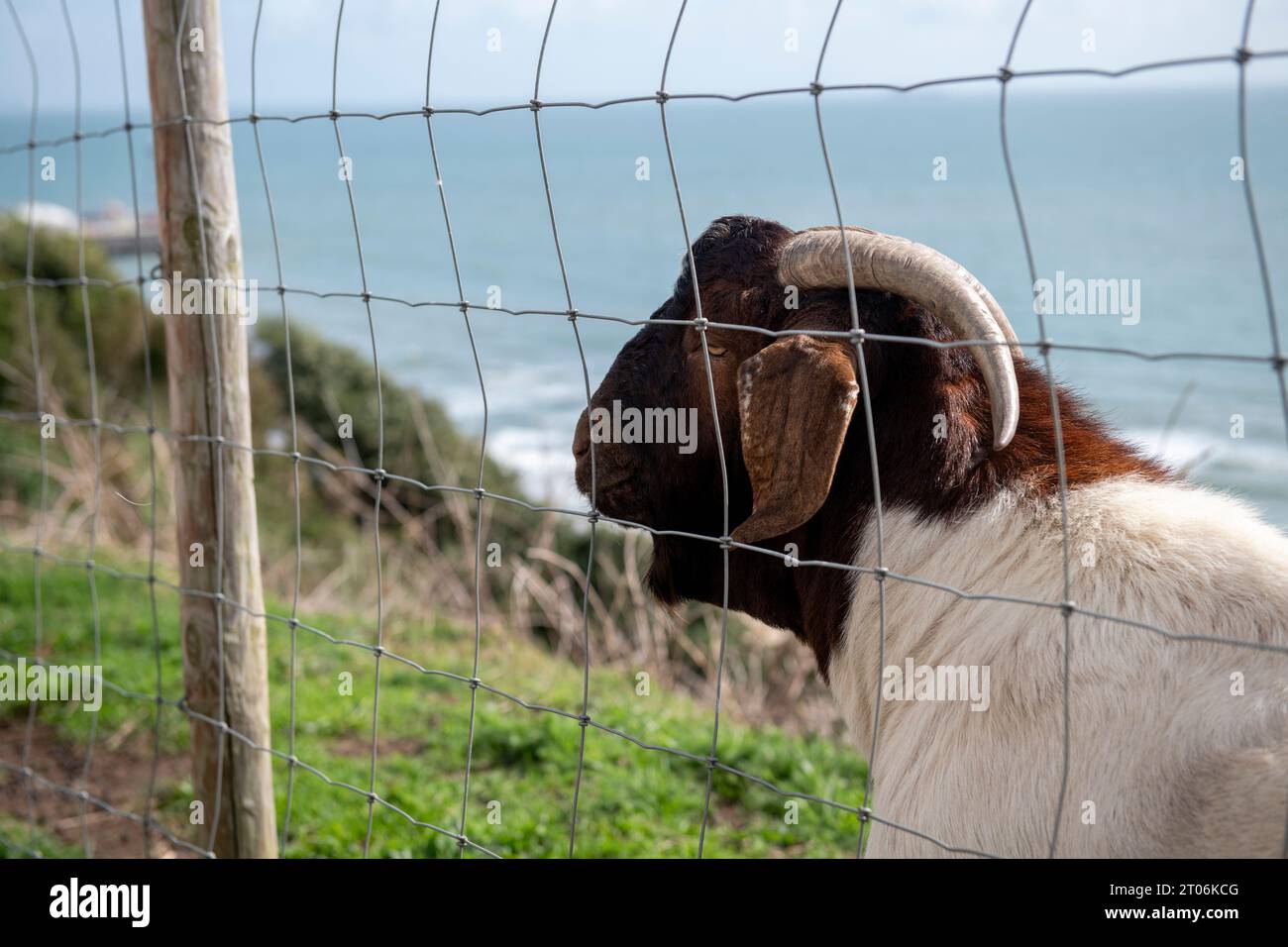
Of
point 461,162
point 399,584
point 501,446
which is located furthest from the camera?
point 461,162

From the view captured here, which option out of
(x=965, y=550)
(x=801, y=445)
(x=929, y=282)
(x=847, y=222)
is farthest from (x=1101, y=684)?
(x=847, y=222)

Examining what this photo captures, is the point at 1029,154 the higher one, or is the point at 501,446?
the point at 1029,154

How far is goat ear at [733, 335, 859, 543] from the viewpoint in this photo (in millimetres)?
2207

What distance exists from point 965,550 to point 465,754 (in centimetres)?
337

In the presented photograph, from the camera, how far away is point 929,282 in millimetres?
2189

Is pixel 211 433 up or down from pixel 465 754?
up

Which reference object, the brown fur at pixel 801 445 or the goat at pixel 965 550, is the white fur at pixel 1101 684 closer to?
the goat at pixel 965 550

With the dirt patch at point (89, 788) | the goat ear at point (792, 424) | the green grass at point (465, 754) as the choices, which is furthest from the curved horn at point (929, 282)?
the dirt patch at point (89, 788)

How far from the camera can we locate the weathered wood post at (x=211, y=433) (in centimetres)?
Answer: 314

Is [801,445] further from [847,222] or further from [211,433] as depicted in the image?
[847,222]
